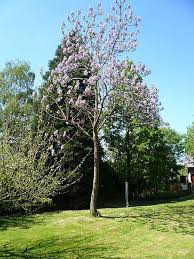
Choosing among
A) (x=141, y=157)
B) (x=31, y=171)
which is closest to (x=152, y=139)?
(x=141, y=157)

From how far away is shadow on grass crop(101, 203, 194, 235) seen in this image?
1470cm

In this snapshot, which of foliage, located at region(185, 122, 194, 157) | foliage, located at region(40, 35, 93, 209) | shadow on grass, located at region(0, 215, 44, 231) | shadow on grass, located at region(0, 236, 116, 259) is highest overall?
foliage, located at region(185, 122, 194, 157)

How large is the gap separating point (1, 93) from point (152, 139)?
13.0 meters

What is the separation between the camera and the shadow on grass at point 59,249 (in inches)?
483

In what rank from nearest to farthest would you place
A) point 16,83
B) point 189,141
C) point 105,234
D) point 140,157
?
point 105,234
point 140,157
point 16,83
point 189,141

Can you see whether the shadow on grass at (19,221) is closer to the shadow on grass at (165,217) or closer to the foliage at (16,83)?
the shadow on grass at (165,217)

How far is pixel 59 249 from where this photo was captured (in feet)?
42.3

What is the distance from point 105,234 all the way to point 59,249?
86.0 inches

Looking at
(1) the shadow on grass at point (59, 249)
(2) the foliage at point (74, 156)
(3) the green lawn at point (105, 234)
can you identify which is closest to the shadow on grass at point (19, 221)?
(3) the green lawn at point (105, 234)

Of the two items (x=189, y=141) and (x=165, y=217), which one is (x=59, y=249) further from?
(x=189, y=141)

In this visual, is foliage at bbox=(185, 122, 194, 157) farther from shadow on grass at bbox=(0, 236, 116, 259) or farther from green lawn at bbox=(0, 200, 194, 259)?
shadow on grass at bbox=(0, 236, 116, 259)

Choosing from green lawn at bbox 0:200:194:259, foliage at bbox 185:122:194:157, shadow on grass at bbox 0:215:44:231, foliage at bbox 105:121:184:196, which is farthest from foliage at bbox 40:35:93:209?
foliage at bbox 185:122:194:157

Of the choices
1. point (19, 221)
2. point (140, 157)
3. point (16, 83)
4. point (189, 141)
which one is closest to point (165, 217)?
point (19, 221)

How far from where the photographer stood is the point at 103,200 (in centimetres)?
2738
